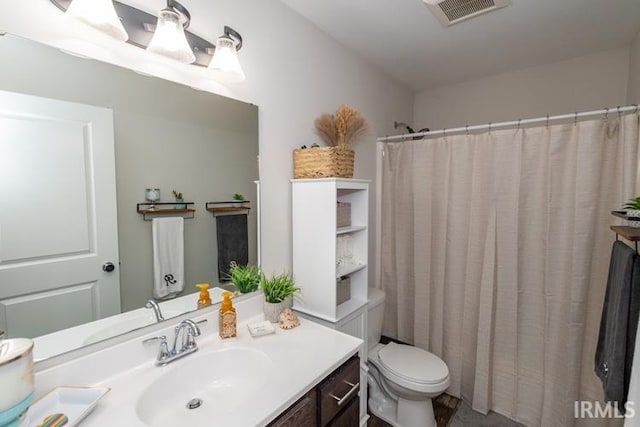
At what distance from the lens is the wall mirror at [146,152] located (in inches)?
35.8

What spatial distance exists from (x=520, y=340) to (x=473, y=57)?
6.64ft

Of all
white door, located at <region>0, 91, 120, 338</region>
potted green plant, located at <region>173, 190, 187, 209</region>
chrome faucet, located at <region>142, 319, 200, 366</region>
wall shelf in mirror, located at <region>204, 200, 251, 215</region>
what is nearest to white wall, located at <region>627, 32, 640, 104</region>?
wall shelf in mirror, located at <region>204, 200, 251, 215</region>

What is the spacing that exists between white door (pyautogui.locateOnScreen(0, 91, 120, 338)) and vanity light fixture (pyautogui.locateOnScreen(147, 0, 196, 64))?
0.31 m

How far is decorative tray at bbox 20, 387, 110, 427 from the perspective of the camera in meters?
0.75

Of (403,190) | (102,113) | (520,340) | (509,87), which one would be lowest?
(520,340)

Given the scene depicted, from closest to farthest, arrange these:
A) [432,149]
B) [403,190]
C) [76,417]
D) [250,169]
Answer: [76,417]
[250,169]
[432,149]
[403,190]

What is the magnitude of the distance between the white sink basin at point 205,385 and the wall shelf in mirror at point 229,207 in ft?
2.03

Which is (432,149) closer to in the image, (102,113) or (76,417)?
(102,113)

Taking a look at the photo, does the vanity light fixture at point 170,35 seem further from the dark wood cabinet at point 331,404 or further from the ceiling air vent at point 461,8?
the dark wood cabinet at point 331,404

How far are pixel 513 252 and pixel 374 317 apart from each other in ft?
3.22

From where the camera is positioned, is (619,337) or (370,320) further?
(370,320)

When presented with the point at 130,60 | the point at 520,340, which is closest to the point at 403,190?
the point at 520,340

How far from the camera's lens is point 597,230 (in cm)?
161

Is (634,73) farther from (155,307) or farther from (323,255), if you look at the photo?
(155,307)
